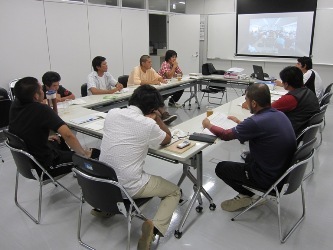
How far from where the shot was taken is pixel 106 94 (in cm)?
420

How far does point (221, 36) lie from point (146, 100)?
22.4 feet

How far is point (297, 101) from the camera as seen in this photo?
2.81 metres

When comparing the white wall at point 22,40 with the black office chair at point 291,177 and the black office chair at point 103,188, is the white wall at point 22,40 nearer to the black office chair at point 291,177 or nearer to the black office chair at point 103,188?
the black office chair at point 103,188

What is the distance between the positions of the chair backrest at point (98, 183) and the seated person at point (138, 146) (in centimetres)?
14

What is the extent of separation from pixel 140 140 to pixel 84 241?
0.97 meters

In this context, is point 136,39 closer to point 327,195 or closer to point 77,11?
point 77,11

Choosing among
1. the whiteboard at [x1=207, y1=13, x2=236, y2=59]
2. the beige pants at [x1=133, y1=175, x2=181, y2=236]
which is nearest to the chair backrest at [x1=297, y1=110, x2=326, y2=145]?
the beige pants at [x1=133, y1=175, x2=181, y2=236]

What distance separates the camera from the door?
8023 mm

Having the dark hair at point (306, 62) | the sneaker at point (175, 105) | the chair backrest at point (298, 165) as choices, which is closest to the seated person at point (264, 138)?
the chair backrest at point (298, 165)

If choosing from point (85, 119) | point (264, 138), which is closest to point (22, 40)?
point (85, 119)

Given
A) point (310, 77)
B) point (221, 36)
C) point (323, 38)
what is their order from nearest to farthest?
point (310, 77) < point (323, 38) < point (221, 36)

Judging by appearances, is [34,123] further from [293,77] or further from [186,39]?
[186,39]

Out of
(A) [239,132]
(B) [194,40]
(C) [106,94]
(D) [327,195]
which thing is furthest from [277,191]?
(B) [194,40]

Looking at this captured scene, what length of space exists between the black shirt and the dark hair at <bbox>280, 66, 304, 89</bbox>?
2194 millimetres
